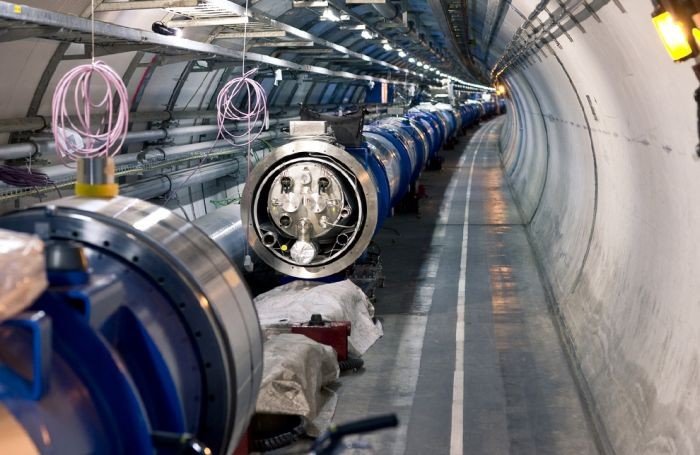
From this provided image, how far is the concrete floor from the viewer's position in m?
6.38

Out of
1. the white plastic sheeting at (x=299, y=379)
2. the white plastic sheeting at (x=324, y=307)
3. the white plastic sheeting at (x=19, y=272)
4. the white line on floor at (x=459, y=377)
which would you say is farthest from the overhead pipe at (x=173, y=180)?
the white plastic sheeting at (x=19, y=272)

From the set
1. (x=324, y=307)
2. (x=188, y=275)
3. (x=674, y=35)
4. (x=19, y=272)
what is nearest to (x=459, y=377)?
(x=324, y=307)

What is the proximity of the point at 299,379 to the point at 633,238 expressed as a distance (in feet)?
8.63

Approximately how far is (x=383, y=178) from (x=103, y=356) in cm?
843

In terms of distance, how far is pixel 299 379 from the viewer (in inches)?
251

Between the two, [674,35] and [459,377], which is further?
[459,377]

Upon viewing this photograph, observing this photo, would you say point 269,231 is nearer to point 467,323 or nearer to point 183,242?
point 467,323

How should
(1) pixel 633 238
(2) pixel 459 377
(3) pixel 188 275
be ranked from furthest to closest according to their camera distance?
(2) pixel 459 377
(1) pixel 633 238
(3) pixel 188 275

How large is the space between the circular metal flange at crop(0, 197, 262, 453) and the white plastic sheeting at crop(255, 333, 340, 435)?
255cm

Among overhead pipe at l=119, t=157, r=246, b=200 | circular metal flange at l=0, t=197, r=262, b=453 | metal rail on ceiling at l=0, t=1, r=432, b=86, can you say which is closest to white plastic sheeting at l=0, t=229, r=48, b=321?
circular metal flange at l=0, t=197, r=262, b=453

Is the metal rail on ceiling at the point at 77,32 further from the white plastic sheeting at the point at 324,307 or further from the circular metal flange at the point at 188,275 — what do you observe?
the circular metal flange at the point at 188,275

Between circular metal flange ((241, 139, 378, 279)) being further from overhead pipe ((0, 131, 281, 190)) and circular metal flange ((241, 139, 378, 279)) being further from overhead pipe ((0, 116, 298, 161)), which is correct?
overhead pipe ((0, 131, 281, 190))

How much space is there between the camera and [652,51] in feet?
17.3

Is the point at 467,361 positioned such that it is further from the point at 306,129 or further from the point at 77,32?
the point at 77,32
